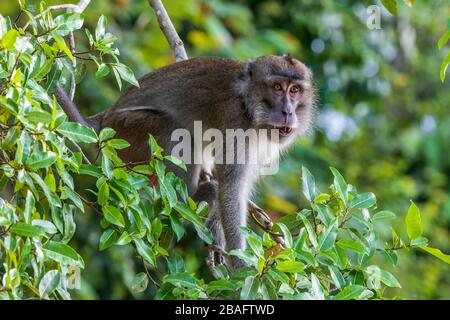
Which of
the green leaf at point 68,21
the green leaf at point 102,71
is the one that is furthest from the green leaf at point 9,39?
the green leaf at point 102,71

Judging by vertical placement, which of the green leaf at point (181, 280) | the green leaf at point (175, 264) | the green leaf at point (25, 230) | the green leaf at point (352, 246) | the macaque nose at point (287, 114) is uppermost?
the macaque nose at point (287, 114)

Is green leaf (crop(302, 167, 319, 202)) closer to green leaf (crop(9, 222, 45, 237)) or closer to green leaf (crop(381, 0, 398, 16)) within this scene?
green leaf (crop(381, 0, 398, 16))

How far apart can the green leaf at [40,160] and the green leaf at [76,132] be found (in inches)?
9.7

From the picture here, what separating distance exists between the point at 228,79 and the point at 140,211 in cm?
258

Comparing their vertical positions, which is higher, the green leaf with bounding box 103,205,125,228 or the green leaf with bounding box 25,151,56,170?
the green leaf with bounding box 25,151,56,170

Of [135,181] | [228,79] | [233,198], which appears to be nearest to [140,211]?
[135,181]

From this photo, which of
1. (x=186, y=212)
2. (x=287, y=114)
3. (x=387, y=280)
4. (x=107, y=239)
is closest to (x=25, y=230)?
(x=107, y=239)

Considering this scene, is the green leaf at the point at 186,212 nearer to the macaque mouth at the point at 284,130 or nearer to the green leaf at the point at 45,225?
the green leaf at the point at 45,225

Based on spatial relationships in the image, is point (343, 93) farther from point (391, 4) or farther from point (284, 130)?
point (391, 4)

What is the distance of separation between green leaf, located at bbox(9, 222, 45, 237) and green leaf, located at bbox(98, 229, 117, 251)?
2.51ft

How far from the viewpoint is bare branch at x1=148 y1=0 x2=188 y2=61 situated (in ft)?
21.9

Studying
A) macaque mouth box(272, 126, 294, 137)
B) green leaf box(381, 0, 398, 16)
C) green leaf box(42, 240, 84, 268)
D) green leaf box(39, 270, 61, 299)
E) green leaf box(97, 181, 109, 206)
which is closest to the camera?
green leaf box(39, 270, 61, 299)

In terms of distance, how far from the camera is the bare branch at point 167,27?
6676mm

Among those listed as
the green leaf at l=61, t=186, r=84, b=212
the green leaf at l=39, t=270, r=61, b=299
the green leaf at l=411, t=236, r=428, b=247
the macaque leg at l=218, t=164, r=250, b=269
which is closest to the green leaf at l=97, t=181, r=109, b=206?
the green leaf at l=61, t=186, r=84, b=212
